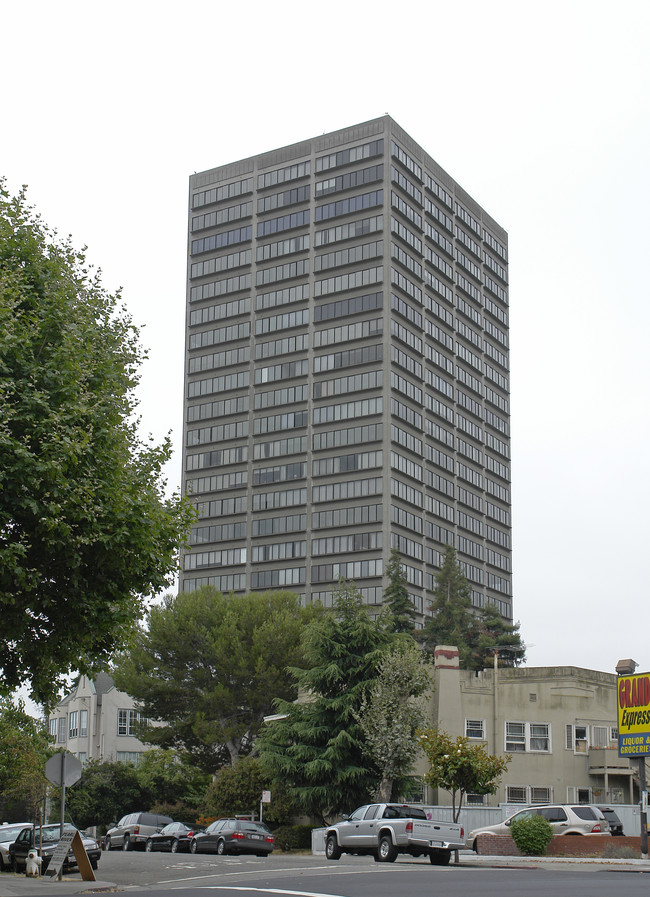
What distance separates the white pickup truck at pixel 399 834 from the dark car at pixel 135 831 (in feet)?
62.8

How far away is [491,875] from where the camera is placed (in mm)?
25016

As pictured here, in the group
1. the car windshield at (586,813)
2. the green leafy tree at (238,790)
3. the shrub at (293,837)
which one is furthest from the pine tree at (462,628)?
the car windshield at (586,813)

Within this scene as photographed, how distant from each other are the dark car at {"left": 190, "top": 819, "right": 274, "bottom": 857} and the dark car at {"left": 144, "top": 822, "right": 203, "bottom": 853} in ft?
13.6

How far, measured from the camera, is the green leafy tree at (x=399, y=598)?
306 ft

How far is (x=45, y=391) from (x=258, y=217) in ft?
363

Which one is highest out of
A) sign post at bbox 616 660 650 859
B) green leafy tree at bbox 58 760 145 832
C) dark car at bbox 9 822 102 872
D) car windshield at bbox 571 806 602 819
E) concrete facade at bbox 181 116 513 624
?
concrete facade at bbox 181 116 513 624

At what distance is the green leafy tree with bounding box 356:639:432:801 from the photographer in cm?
4522

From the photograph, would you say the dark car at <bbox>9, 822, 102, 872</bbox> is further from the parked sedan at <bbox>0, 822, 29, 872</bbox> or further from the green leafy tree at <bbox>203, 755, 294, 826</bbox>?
the green leafy tree at <bbox>203, 755, 294, 826</bbox>

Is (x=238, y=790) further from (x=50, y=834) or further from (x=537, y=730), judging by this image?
(x=50, y=834)

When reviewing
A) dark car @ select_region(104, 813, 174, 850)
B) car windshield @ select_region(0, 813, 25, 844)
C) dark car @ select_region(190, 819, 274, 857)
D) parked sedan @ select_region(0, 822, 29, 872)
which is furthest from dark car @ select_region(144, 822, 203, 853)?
parked sedan @ select_region(0, 822, 29, 872)

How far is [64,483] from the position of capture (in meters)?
20.7

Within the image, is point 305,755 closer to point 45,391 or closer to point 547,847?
point 547,847

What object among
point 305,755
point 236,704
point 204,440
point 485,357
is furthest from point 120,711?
point 485,357

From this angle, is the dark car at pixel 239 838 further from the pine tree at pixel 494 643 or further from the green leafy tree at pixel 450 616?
the green leafy tree at pixel 450 616
